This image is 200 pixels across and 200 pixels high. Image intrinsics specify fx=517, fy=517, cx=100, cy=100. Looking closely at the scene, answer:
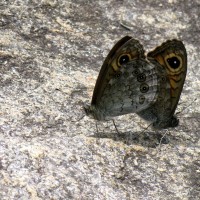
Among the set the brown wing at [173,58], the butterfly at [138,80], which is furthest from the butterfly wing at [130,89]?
the brown wing at [173,58]

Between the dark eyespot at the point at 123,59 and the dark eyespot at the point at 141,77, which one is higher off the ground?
the dark eyespot at the point at 123,59

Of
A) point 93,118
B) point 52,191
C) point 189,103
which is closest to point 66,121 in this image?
point 93,118

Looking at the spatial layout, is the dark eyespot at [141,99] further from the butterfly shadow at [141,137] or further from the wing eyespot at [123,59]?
the wing eyespot at [123,59]

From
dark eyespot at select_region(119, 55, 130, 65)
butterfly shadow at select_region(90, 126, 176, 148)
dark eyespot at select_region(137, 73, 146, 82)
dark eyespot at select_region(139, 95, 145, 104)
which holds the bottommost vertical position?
butterfly shadow at select_region(90, 126, 176, 148)

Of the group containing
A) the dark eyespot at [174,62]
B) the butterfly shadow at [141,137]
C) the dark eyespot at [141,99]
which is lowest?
the butterfly shadow at [141,137]

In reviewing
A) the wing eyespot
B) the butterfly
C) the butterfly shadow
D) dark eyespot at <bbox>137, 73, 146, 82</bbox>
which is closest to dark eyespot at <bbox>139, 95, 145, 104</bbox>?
the butterfly

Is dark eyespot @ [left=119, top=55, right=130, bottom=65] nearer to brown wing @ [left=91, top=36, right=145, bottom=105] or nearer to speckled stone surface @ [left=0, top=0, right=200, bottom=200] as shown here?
brown wing @ [left=91, top=36, right=145, bottom=105]

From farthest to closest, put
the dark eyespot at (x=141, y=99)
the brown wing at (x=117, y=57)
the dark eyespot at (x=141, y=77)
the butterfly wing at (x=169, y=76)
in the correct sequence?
the dark eyespot at (x=141, y=99) → the dark eyespot at (x=141, y=77) → the butterfly wing at (x=169, y=76) → the brown wing at (x=117, y=57)

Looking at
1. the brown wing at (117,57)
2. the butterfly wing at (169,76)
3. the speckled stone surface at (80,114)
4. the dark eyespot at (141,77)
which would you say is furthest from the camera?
the dark eyespot at (141,77)
